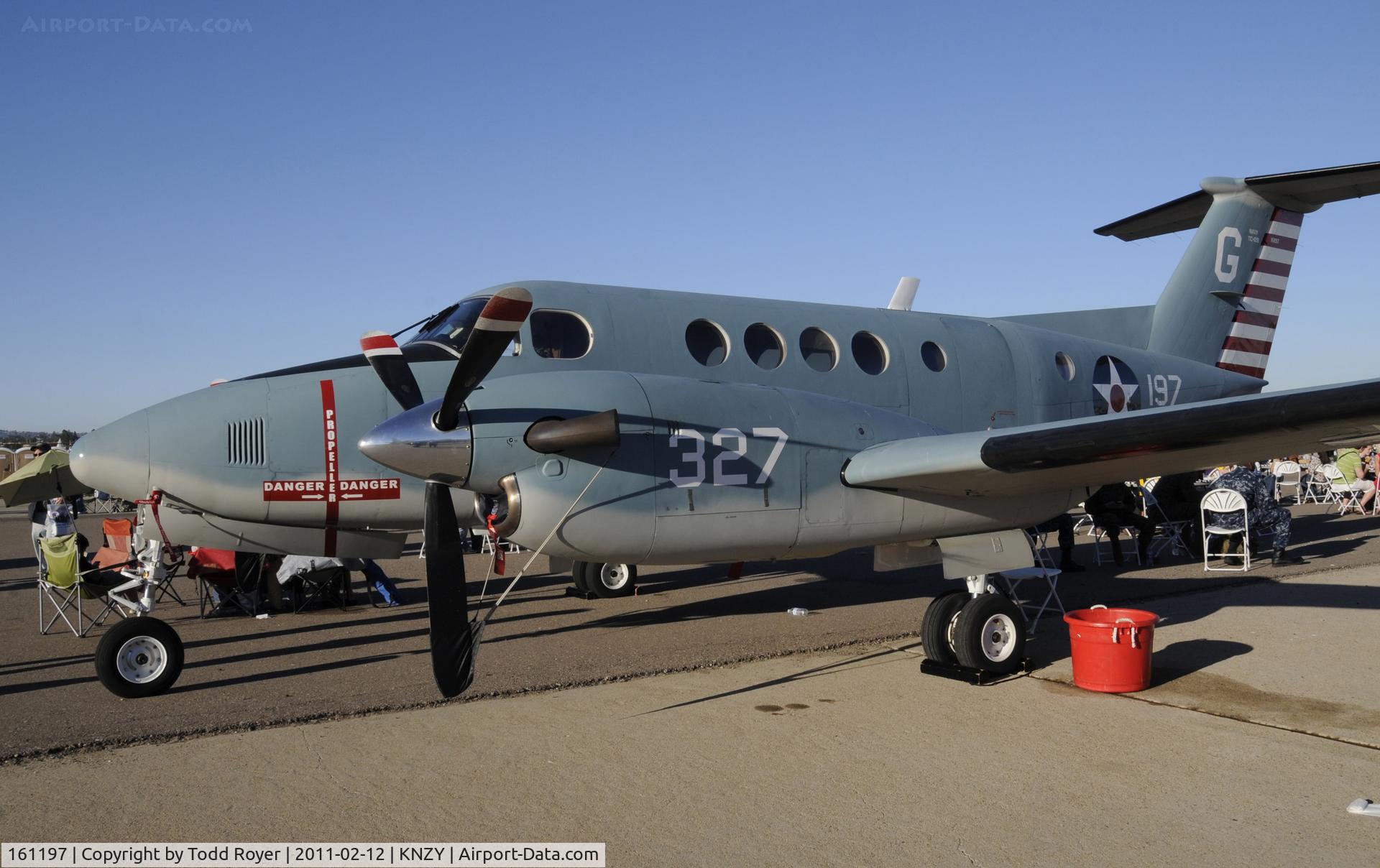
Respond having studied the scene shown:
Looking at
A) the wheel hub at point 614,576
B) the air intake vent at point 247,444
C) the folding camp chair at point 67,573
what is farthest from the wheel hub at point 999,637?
the folding camp chair at point 67,573

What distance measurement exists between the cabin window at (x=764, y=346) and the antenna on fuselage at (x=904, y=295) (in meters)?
3.30

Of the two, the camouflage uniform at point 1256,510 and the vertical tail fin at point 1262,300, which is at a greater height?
the vertical tail fin at point 1262,300

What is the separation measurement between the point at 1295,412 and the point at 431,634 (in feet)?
18.2

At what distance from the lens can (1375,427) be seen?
20.1 feet

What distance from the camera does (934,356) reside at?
32.8 feet

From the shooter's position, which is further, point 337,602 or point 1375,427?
point 337,602

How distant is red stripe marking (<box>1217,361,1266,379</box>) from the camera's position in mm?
13625

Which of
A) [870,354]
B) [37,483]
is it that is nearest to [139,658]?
[870,354]

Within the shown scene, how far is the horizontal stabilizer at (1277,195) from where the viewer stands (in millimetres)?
12320

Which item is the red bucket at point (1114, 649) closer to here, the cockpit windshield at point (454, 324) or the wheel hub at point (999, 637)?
the wheel hub at point (999, 637)

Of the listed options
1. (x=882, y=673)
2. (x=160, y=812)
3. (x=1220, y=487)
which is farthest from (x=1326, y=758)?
(x=1220, y=487)

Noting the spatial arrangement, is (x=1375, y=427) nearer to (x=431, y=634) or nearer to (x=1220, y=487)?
(x=431, y=634)

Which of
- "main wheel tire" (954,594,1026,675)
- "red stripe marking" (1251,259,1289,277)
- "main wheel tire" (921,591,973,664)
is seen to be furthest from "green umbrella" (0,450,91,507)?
"red stripe marking" (1251,259,1289,277)

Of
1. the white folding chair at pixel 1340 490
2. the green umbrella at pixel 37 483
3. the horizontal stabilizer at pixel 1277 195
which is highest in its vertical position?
the horizontal stabilizer at pixel 1277 195
